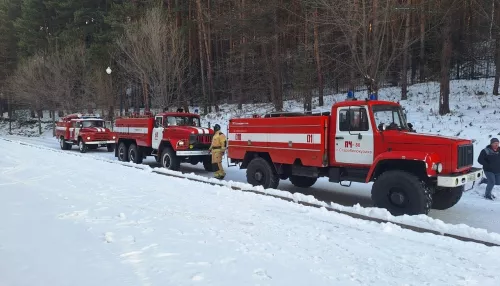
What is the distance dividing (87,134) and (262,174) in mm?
14720

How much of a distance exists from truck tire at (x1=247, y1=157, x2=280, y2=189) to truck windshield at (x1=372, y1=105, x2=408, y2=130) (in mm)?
3128

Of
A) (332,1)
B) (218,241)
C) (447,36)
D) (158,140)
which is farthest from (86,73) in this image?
(218,241)

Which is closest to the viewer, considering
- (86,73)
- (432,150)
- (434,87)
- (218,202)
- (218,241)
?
(218,241)

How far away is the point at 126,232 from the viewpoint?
18.1ft

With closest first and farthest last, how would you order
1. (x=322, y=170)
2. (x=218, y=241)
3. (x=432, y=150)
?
(x=218, y=241), (x=432, y=150), (x=322, y=170)

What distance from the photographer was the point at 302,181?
1070 cm

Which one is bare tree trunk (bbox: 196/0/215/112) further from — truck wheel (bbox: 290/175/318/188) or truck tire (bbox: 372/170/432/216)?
truck tire (bbox: 372/170/432/216)

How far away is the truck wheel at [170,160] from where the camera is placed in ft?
44.1

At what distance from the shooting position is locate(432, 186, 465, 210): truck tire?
7.57m

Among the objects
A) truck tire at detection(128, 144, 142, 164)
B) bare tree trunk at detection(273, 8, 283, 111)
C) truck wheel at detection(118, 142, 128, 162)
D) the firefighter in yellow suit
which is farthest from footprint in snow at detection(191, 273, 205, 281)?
bare tree trunk at detection(273, 8, 283, 111)

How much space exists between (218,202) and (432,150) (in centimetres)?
417

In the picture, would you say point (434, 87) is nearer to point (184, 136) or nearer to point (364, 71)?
point (364, 71)

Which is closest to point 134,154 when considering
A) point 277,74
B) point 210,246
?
point 277,74

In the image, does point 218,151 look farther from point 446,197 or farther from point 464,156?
point 464,156
